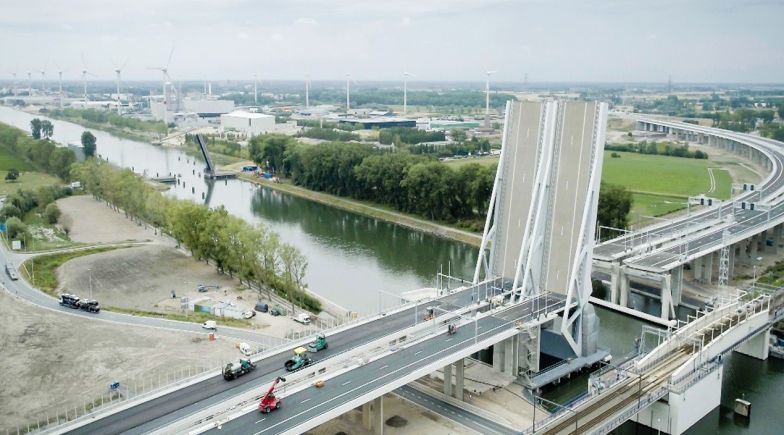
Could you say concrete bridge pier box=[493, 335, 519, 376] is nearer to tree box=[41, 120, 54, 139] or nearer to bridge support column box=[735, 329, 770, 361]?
bridge support column box=[735, 329, 770, 361]

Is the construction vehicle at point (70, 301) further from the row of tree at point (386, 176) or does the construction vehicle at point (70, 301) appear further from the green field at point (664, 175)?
the green field at point (664, 175)

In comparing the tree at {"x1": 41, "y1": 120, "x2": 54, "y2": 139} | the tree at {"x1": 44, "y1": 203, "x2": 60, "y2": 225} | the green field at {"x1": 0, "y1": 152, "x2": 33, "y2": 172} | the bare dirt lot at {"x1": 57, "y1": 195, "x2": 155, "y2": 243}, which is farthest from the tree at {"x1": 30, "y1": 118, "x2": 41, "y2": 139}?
the tree at {"x1": 44, "y1": 203, "x2": 60, "y2": 225}

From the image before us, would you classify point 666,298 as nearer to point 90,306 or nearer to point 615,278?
point 615,278

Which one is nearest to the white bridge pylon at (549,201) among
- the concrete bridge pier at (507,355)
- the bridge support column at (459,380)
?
the concrete bridge pier at (507,355)

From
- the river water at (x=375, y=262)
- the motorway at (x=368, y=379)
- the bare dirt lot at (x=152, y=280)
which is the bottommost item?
the river water at (x=375, y=262)

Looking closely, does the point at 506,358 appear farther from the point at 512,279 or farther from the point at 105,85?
the point at 105,85

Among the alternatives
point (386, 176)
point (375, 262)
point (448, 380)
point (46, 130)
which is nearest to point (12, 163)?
point (46, 130)
